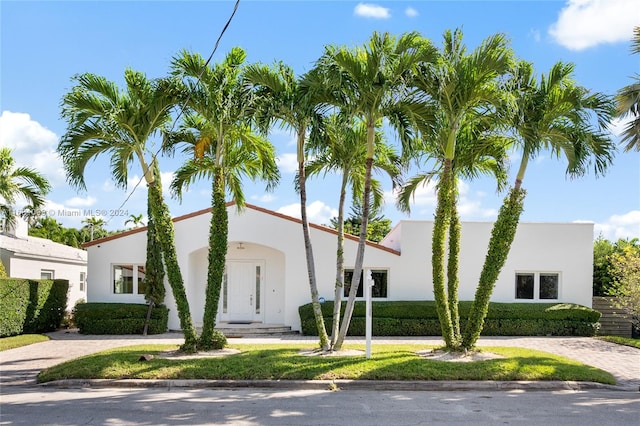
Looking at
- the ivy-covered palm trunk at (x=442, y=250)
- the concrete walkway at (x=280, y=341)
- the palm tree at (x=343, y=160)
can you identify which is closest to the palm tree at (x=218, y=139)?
the palm tree at (x=343, y=160)

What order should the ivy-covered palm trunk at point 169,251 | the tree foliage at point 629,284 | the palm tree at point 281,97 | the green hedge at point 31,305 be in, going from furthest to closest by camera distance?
1. the tree foliage at point 629,284
2. the green hedge at point 31,305
3. the ivy-covered palm trunk at point 169,251
4. the palm tree at point 281,97

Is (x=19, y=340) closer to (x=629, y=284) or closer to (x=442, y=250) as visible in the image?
(x=442, y=250)

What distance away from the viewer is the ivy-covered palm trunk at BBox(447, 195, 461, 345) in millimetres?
13383

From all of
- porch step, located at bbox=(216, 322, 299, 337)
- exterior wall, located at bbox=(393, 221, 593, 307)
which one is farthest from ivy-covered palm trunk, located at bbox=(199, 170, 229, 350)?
exterior wall, located at bbox=(393, 221, 593, 307)

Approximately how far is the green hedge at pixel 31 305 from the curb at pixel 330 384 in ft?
25.2

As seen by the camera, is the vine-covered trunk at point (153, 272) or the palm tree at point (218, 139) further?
the vine-covered trunk at point (153, 272)

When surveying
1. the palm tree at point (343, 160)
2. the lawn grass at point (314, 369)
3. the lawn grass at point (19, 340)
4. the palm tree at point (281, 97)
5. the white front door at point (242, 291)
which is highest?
the palm tree at point (281, 97)

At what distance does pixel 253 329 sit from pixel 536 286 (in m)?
9.69

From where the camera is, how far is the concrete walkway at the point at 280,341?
1227 cm

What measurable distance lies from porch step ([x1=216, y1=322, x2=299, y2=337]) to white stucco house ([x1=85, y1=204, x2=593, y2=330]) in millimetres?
370

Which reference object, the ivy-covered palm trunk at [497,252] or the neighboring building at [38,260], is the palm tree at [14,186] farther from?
the ivy-covered palm trunk at [497,252]

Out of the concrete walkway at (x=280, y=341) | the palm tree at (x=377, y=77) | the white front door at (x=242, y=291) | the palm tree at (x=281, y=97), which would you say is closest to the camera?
the palm tree at (x=377, y=77)

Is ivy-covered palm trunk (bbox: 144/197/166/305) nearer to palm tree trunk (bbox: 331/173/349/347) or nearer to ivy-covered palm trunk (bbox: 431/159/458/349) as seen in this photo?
palm tree trunk (bbox: 331/173/349/347)

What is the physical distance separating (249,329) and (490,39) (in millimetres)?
A: 11815
